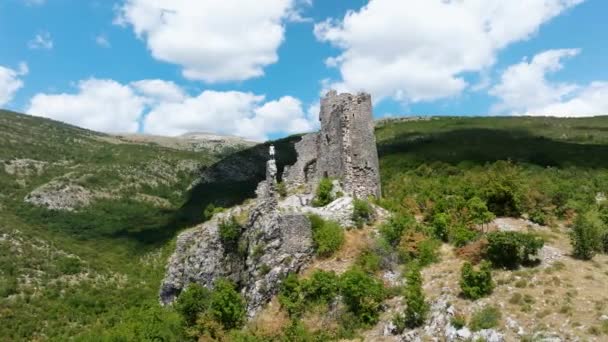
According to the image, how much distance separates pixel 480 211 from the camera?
22.0 m

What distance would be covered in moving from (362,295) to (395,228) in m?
4.71

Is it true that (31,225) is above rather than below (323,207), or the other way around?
below

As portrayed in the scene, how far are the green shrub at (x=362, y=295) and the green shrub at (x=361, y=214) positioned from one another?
4315 millimetres

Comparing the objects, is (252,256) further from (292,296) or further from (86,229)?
(86,229)

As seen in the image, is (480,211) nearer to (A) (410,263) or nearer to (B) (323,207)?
(A) (410,263)

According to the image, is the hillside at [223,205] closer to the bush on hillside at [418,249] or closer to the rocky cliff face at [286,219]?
the bush on hillside at [418,249]

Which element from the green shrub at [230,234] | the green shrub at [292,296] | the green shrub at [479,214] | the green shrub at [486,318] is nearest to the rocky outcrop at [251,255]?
the green shrub at [230,234]

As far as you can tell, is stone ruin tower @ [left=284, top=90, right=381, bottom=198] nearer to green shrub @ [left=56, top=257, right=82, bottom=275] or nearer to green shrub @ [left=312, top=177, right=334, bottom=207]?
green shrub @ [left=312, top=177, right=334, bottom=207]

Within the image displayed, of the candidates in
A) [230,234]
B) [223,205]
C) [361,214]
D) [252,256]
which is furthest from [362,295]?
[223,205]

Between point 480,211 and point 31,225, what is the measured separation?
9582 centimetres

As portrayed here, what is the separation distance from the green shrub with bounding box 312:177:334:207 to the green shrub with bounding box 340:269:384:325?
6.21 metres

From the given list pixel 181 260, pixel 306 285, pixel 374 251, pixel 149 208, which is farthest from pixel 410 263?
pixel 149 208

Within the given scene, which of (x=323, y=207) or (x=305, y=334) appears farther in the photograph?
(x=323, y=207)

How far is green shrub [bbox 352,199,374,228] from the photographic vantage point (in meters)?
22.4
